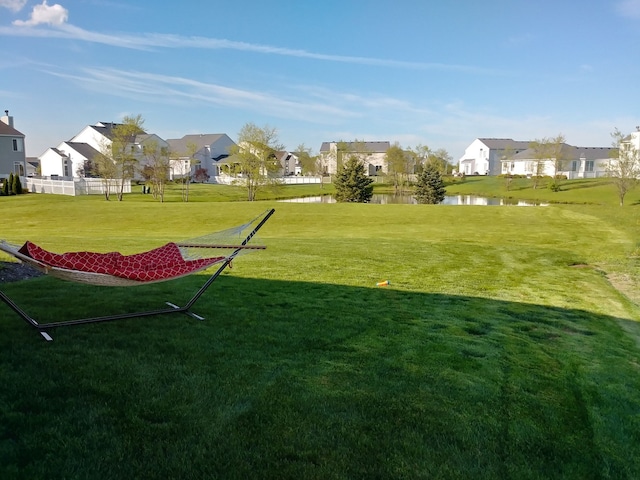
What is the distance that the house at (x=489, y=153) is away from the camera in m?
75.9

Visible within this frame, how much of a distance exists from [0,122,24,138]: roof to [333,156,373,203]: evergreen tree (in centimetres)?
2609

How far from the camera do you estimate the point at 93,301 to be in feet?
18.5

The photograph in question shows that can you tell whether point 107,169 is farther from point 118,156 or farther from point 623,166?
point 623,166

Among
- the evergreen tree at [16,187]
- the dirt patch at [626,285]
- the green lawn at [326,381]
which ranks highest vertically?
the evergreen tree at [16,187]

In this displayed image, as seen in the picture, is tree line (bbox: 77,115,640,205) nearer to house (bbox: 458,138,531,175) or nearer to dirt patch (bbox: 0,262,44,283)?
house (bbox: 458,138,531,175)

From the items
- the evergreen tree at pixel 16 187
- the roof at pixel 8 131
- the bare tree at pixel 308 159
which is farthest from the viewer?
the bare tree at pixel 308 159

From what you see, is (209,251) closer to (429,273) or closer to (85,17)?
(429,273)

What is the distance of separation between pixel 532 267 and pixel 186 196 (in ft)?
106

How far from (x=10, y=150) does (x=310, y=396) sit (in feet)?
143

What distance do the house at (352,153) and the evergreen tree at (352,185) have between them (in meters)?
12.8

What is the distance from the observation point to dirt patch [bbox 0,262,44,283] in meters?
6.69

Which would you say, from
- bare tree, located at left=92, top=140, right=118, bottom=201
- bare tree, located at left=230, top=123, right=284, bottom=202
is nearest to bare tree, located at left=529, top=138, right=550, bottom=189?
bare tree, located at left=230, top=123, right=284, bottom=202

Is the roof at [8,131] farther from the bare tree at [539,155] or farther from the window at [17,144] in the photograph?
the bare tree at [539,155]

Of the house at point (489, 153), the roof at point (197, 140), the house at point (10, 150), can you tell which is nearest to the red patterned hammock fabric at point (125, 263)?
the house at point (10, 150)
